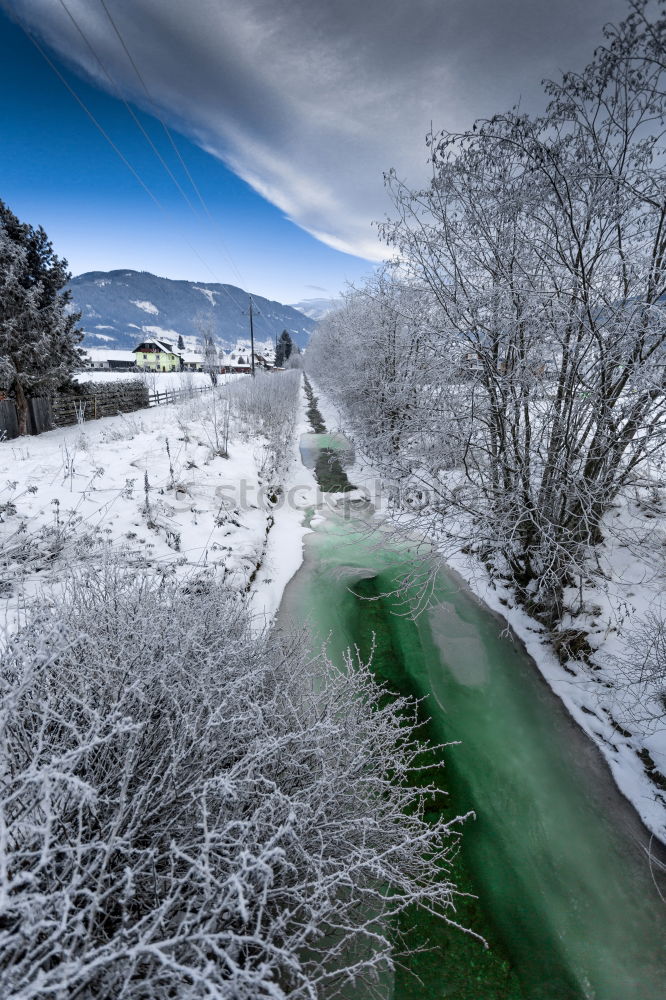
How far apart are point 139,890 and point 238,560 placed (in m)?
5.03

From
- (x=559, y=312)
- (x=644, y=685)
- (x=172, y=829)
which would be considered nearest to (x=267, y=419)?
(x=559, y=312)

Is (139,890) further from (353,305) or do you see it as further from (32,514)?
(353,305)

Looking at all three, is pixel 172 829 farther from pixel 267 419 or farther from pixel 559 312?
pixel 267 419

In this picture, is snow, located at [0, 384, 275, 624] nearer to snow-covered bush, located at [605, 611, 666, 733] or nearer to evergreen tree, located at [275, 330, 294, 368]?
snow-covered bush, located at [605, 611, 666, 733]

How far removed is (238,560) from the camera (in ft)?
22.4

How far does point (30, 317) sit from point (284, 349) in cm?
6617

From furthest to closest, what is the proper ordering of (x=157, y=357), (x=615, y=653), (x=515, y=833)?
(x=157, y=357)
(x=615, y=653)
(x=515, y=833)

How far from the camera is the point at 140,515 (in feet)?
23.0

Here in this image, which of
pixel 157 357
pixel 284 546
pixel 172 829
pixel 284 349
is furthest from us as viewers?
pixel 157 357

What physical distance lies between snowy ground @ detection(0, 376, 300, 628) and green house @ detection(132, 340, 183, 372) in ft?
253

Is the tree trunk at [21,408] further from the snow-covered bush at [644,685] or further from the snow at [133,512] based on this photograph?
the snow-covered bush at [644,685]

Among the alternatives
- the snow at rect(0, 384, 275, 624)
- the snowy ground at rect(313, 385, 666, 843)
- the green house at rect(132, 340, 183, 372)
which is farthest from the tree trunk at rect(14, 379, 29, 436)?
the green house at rect(132, 340, 183, 372)

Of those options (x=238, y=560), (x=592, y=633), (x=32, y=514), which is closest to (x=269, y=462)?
(x=238, y=560)

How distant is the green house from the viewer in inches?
3118
